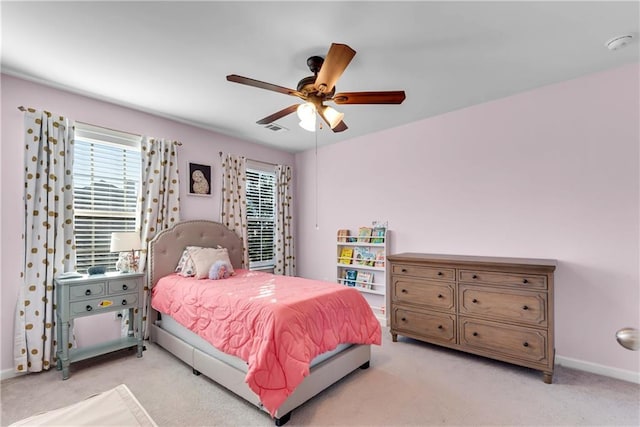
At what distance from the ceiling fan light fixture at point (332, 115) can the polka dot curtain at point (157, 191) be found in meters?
2.24

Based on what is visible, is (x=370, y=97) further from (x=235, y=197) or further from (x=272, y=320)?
(x=235, y=197)

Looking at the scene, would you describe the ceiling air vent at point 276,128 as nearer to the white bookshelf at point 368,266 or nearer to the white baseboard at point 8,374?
the white bookshelf at point 368,266

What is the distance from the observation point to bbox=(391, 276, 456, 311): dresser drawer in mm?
3016

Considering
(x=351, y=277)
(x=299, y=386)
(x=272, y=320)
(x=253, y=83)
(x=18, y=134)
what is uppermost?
(x=253, y=83)

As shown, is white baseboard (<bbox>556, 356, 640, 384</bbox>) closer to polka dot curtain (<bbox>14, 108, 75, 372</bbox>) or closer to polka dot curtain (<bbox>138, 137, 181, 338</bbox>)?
polka dot curtain (<bbox>138, 137, 181, 338</bbox>)

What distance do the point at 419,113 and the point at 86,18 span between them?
307 centimetres

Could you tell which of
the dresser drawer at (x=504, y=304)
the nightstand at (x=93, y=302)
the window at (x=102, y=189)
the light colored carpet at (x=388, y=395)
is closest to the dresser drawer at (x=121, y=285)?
the nightstand at (x=93, y=302)

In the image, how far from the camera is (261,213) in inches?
190

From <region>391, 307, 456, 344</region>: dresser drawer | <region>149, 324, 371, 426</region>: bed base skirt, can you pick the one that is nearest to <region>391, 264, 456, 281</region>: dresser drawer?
<region>391, 307, 456, 344</region>: dresser drawer

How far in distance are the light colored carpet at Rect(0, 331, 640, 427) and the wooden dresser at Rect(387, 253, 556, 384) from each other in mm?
221

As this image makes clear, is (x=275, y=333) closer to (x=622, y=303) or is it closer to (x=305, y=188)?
(x=622, y=303)

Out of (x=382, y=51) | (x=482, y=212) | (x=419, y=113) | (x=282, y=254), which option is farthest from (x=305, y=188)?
(x=382, y=51)

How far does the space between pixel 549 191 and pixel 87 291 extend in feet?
14.2

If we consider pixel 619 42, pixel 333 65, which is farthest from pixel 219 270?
pixel 619 42
